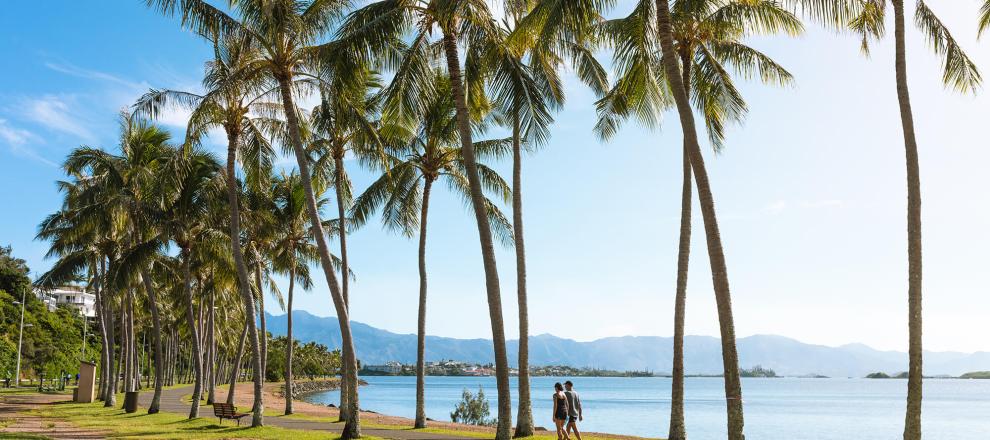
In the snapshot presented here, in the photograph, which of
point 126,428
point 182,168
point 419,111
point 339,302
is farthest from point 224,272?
point 419,111

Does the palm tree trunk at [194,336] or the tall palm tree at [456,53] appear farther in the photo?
the palm tree trunk at [194,336]

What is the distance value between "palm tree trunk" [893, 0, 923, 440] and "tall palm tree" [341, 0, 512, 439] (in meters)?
7.87

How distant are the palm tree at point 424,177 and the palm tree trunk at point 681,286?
796 cm

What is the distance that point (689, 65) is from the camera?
17672 millimetres

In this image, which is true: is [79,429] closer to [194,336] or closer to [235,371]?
[194,336]

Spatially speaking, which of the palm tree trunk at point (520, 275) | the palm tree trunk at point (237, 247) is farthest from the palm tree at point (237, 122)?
the palm tree trunk at point (520, 275)

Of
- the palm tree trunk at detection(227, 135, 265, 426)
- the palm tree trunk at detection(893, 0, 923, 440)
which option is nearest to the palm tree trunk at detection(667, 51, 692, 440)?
the palm tree trunk at detection(893, 0, 923, 440)

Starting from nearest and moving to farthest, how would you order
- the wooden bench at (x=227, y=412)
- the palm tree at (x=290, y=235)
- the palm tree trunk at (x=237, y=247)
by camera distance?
the wooden bench at (x=227, y=412) → the palm tree trunk at (x=237, y=247) → the palm tree at (x=290, y=235)

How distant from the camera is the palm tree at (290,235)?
3088cm

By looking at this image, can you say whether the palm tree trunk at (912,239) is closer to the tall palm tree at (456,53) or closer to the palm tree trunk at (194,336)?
the tall palm tree at (456,53)

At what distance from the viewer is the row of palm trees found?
14672 mm

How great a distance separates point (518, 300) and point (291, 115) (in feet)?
23.9

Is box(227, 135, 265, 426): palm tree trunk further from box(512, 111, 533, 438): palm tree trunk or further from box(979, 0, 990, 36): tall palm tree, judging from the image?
box(979, 0, 990, 36): tall palm tree

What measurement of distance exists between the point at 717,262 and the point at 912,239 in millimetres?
3431
